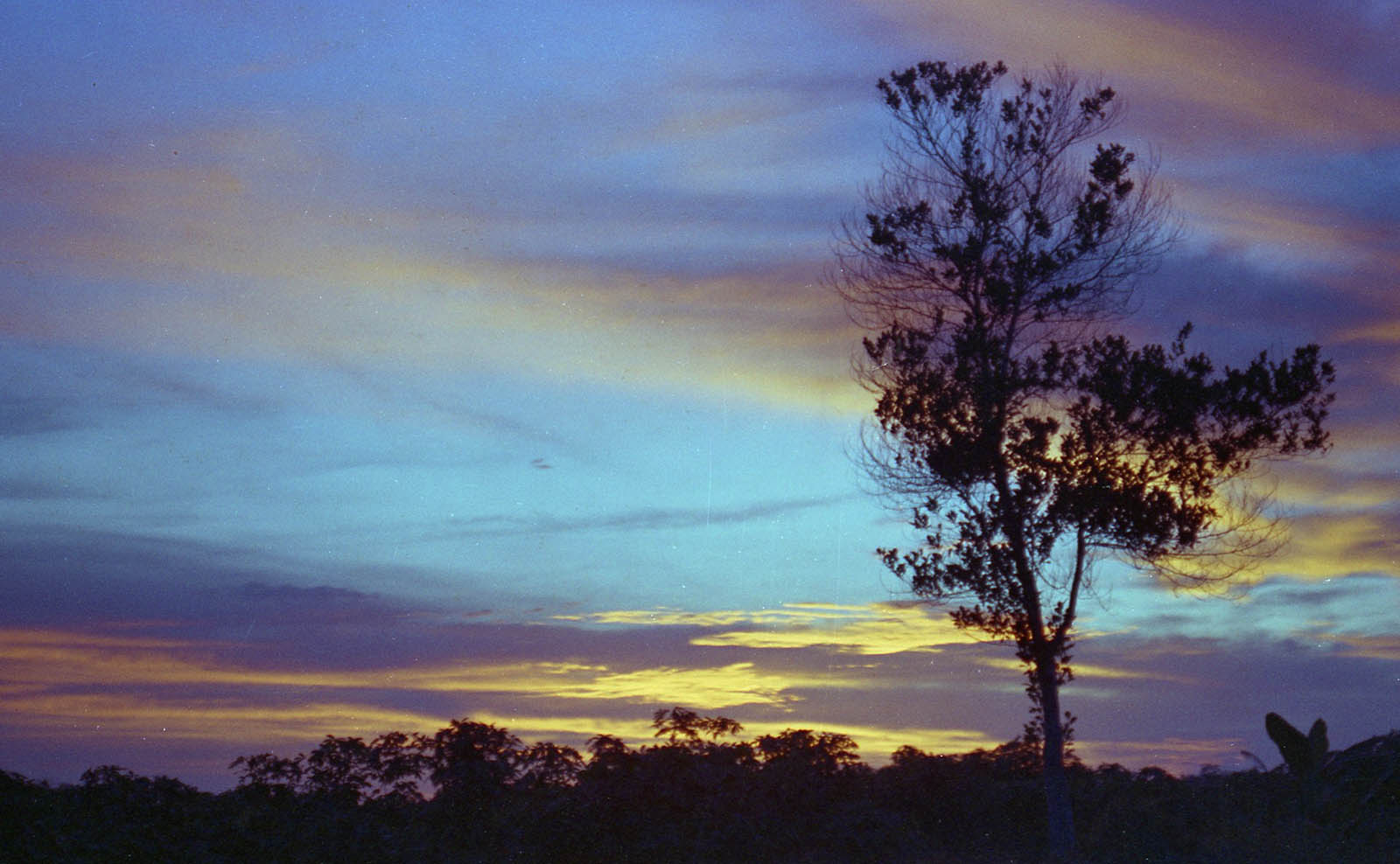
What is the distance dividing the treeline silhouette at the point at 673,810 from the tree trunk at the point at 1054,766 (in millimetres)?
423

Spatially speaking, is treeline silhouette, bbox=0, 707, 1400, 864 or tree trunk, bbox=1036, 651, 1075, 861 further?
tree trunk, bbox=1036, 651, 1075, 861

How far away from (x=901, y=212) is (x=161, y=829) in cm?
→ 1344

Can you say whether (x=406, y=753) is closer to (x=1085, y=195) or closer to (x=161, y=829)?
(x=161, y=829)

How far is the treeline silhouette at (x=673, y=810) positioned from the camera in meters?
13.4

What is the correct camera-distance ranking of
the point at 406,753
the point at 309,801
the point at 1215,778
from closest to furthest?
the point at 309,801, the point at 406,753, the point at 1215,778

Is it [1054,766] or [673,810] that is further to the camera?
[1054,766]

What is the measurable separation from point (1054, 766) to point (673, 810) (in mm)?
5565

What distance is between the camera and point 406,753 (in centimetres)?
1623

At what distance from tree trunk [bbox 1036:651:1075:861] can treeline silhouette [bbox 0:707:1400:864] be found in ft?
1.39

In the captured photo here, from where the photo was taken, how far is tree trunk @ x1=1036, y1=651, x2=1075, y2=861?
17250mm

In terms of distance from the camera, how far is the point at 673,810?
15906 mm

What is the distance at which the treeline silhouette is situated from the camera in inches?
529

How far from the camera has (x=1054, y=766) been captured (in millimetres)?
17656

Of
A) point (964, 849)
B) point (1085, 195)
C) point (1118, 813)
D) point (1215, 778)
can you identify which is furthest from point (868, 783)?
point (1085, 195)
